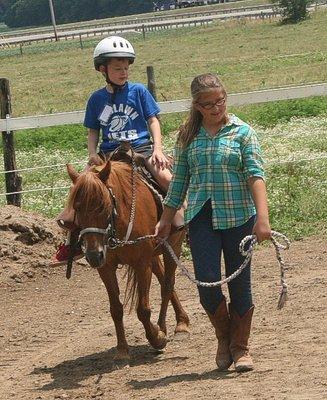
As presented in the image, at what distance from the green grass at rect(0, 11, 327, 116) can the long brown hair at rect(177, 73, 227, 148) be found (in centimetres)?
1933

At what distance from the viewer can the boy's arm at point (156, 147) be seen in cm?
765

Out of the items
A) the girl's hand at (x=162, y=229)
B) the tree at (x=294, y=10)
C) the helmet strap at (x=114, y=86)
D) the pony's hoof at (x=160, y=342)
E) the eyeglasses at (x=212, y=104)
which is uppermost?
the tree at (x=294, y=10)

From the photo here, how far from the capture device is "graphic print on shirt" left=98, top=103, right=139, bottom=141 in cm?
775

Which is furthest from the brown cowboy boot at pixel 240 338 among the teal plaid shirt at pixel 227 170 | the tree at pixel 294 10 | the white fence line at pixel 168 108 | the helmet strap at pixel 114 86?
the tree at pixel 294 10

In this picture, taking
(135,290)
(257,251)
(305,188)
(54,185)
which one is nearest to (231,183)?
(135,290)

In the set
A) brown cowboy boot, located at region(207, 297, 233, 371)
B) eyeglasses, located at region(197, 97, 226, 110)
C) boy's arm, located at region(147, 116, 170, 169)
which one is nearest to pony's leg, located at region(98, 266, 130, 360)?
boy's arm, located at region(147, 116, 170, 169)

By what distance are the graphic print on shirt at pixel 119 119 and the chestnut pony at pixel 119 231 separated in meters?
0.32

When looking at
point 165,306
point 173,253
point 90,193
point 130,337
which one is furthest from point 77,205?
point 130,337

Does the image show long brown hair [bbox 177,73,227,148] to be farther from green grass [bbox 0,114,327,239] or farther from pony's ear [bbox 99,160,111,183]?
green grass [bbox 0,114,327,239]

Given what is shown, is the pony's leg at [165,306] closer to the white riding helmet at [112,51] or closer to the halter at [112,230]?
the halter at [112,230]

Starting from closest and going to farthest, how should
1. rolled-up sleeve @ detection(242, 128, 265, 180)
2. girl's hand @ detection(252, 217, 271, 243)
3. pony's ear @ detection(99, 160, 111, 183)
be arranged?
1. girl's hand @ detection(252, 217, 271, 243)
2. rolled-up sleeve @ detection(242, 128, 265, 180)
3. pony's ear @ detection(99, 160, 111, 183)

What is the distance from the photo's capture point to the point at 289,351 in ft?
22.2

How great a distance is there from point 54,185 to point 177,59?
3238 centimetres

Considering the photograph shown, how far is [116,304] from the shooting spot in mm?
7457
